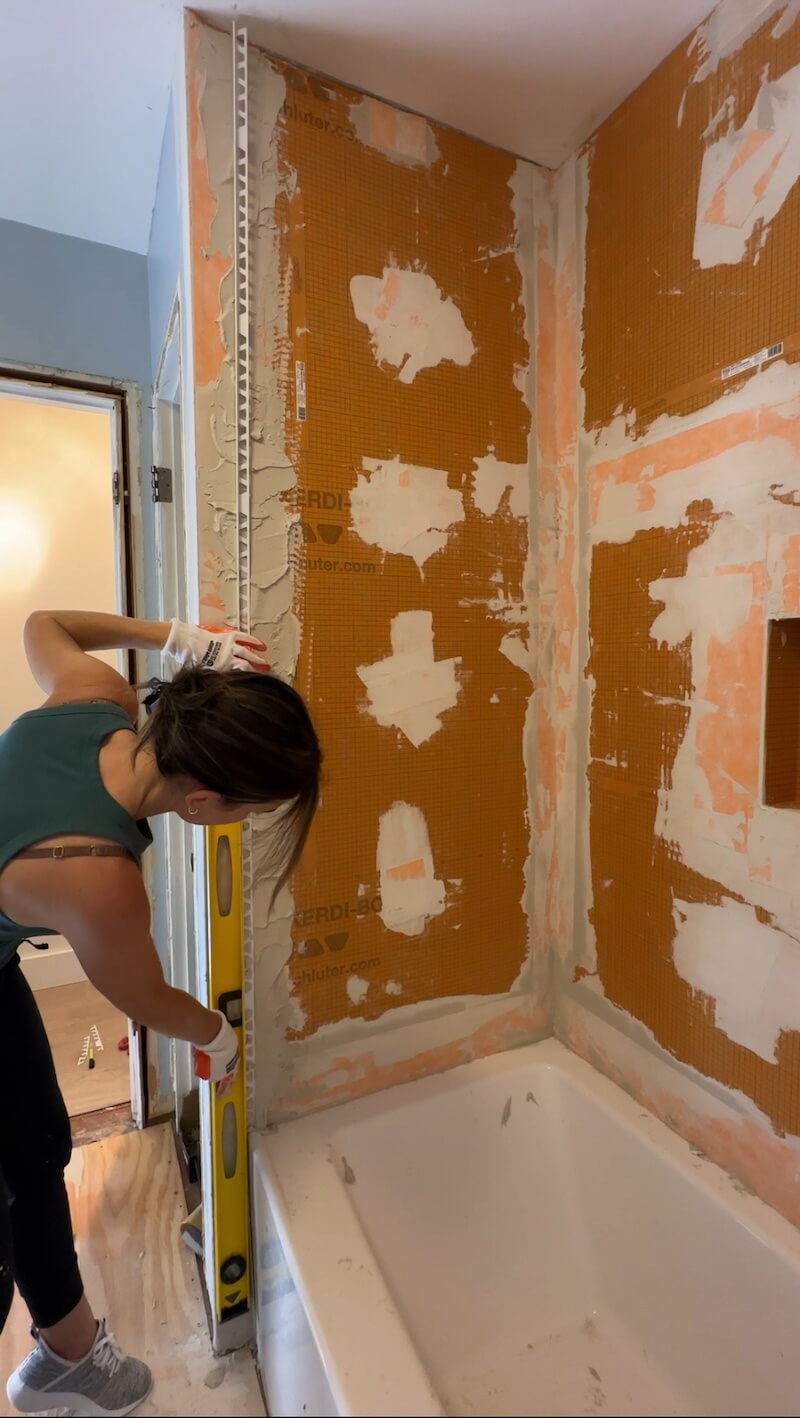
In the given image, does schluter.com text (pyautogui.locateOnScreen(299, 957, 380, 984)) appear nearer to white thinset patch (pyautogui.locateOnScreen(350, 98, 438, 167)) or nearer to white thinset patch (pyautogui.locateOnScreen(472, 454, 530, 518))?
white thinset patch (pyautogui.locateOnScreen(472, 454, 530, 518))

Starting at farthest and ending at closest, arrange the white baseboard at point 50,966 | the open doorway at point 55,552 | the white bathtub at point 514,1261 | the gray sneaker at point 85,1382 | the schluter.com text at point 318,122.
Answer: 1. the white baseboard at point 50,966
2. the open doorway at point 55,552
3. the schluter.com text at point 318,122
4. the gray sneaker at point 85,1382
5. the white bathtub at point 514,1261

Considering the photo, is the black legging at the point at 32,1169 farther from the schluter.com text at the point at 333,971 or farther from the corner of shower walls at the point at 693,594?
the corner of shower walls at the point at 693,594

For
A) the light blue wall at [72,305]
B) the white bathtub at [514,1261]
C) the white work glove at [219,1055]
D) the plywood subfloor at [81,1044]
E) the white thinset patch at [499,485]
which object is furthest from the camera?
the plywood subfloor at [81,1044]

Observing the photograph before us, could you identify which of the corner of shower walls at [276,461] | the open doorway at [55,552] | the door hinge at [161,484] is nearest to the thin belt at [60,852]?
the corner of shower walls at [276,461]

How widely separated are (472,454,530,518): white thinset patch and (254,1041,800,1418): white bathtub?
1.22m

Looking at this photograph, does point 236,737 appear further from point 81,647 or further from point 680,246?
point 680,246

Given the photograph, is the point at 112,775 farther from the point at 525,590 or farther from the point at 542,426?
the point at 542,426

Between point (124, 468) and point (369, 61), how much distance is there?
1039 millimetres

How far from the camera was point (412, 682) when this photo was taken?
1345 mm

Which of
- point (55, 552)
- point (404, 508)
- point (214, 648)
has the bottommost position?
point (214, 648)

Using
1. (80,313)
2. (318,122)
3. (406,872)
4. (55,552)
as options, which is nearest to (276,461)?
(318,122)

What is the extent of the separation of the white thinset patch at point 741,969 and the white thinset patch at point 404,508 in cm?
85

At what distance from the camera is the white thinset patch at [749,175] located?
0.97 m

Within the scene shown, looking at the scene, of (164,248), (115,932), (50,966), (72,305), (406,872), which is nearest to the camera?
(115,932)
